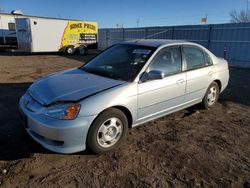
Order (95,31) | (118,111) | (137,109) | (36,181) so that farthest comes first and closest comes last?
(95,31)
(137,109)
(118,111)
(36,181)

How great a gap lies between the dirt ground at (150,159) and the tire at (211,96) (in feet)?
1.92

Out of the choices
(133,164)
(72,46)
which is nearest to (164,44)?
(133,164)

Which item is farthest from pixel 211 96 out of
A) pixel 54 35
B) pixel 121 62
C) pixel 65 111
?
pixel 54 35

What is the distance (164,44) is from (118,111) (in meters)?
1.67

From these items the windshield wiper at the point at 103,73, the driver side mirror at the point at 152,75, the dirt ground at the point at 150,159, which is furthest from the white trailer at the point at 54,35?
the driver side mirror at the point at 152,75

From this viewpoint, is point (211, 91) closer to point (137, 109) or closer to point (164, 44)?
point (164, 44)

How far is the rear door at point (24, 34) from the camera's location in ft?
53.7

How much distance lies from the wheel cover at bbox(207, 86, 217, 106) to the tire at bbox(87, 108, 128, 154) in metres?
2.65

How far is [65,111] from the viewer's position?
3.04m

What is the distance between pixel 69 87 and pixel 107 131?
34.0 inches

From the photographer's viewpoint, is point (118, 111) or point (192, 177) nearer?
point (192, 177)

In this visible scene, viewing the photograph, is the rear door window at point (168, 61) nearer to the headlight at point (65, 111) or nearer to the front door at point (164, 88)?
the front door at point (164, 88)

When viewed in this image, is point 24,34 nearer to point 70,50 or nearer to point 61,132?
point 70,50

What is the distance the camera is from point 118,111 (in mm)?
3439
